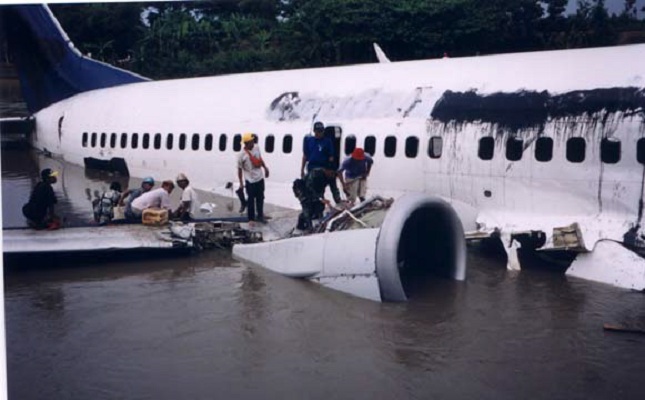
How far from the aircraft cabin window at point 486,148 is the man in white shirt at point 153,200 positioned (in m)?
3.99

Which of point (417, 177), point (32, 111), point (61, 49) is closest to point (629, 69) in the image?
point (417, 177)

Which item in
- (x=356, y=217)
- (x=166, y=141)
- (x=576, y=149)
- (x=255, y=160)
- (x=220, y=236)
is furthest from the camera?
(x=166, y=141)

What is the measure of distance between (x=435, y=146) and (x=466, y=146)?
1.43 feet

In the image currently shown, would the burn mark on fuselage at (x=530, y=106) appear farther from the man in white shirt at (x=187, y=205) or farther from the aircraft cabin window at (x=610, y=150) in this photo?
the man in white shirt at (x=187, y=205)

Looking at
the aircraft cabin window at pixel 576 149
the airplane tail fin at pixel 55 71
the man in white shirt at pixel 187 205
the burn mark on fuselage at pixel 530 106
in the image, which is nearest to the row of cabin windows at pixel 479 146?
the aircraft cabin window at pixel 576 149

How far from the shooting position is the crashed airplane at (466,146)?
8031mm

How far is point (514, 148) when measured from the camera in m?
9.05

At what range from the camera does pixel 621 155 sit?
8281 mm

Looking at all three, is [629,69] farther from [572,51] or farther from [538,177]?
[538,177]

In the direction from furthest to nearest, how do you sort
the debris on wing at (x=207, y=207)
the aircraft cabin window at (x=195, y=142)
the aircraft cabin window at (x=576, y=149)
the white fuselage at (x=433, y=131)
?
the aircraft cabin window at (x=195, y=142), the debris on wing at (x=207, y=207), the aircraft cabin window at (x=576, y=149), the white fuselage at (x=433, y=131)

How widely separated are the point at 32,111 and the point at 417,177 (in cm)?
1077

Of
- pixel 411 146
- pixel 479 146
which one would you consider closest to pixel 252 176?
pixel 411 146

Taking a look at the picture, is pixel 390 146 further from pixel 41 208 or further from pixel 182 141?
pixel 182 141

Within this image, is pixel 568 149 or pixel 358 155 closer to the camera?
pixel 568 149
